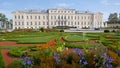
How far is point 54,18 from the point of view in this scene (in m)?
76.4

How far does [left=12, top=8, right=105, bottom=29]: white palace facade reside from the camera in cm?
7512

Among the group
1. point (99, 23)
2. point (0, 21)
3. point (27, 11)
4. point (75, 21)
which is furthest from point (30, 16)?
point (99, 23)

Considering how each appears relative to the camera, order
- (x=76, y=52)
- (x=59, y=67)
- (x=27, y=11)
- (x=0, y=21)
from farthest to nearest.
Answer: (x=27, y=11) < (x=0, y=21) < (x=76, y=52) < (x=59, y=67)

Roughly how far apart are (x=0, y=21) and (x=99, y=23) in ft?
107

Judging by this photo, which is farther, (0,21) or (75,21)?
(75,21)

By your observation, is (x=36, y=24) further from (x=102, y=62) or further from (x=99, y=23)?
(x=102, y=62)

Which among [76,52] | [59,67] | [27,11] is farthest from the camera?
[27,11]

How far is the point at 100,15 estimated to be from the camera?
3088 inches

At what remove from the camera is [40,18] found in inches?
3007

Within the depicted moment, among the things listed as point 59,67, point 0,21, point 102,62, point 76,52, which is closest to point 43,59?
point 59,67

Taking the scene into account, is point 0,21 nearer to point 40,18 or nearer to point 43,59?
point 40,18

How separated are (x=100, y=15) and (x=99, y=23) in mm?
2738

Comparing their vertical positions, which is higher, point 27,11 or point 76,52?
point 27,11

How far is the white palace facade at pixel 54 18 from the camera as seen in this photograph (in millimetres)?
75125
